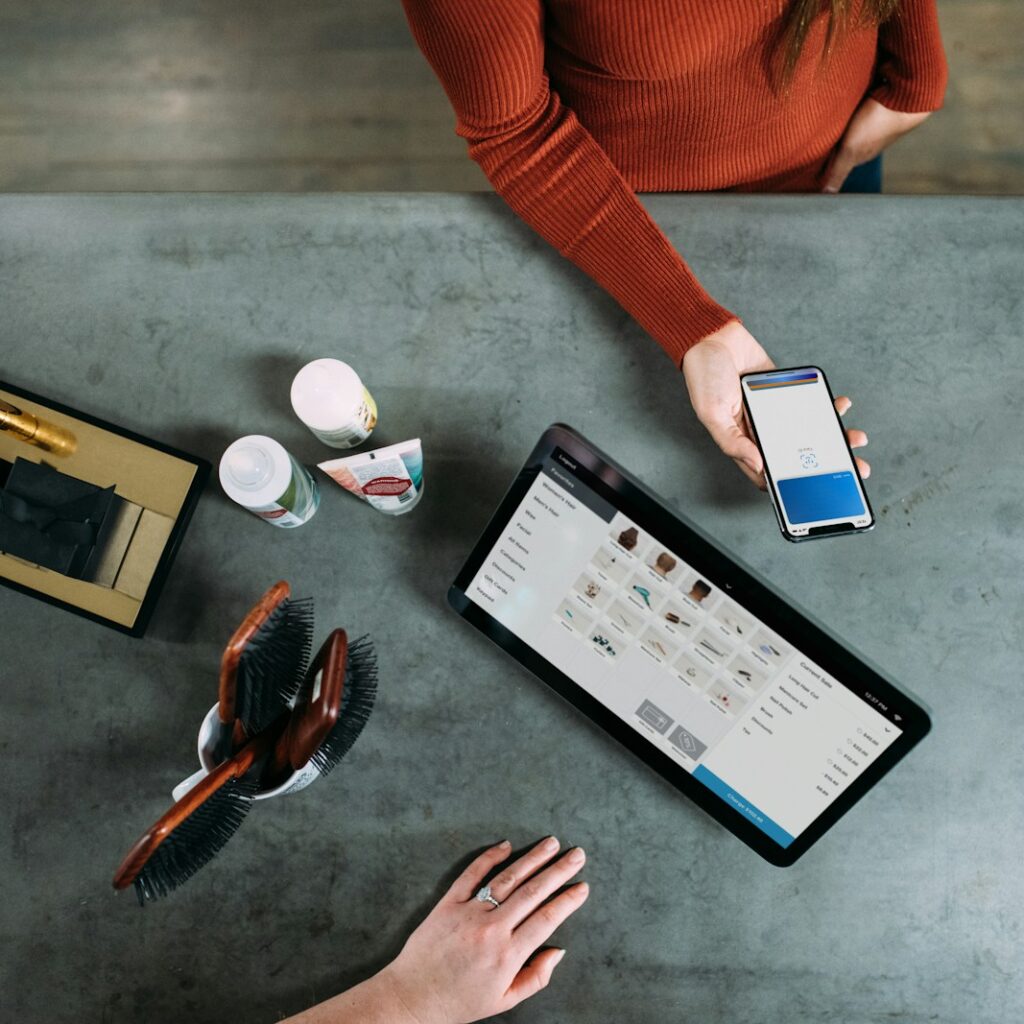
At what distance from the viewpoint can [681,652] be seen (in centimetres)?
70

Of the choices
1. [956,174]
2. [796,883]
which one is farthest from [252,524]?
[956,174]

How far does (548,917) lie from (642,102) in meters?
0.80

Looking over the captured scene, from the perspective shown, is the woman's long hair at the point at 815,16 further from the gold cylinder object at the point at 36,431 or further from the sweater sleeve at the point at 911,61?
the gold cylinder object at the point at 36,431

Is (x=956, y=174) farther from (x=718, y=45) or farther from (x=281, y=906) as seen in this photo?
(x=281, y=906)

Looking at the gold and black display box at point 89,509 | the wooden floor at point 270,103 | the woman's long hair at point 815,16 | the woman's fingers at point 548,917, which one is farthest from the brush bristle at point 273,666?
the wooden floor at point 270,103

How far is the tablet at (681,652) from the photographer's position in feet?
2.15

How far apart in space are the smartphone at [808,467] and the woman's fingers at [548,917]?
387 millimetres

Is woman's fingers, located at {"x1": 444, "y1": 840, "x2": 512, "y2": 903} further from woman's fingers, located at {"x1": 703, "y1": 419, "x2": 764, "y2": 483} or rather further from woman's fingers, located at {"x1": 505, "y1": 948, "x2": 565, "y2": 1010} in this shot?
woman's fingers, located at {"x1": 703, "y1": 419, "x2": 764, "y2": 483}

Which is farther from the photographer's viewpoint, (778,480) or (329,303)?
(329,303)

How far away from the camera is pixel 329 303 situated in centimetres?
86

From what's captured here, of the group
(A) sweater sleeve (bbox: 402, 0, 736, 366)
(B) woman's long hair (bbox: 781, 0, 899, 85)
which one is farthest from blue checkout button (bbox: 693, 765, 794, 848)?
(B) woman's long hair (bbox: 781, 0, 899, 85)

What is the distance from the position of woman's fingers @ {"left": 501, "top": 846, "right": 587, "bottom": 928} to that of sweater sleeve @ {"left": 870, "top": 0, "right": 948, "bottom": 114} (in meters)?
0.90

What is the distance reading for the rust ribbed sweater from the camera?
74 cm

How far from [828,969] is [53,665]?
2.61 feet
